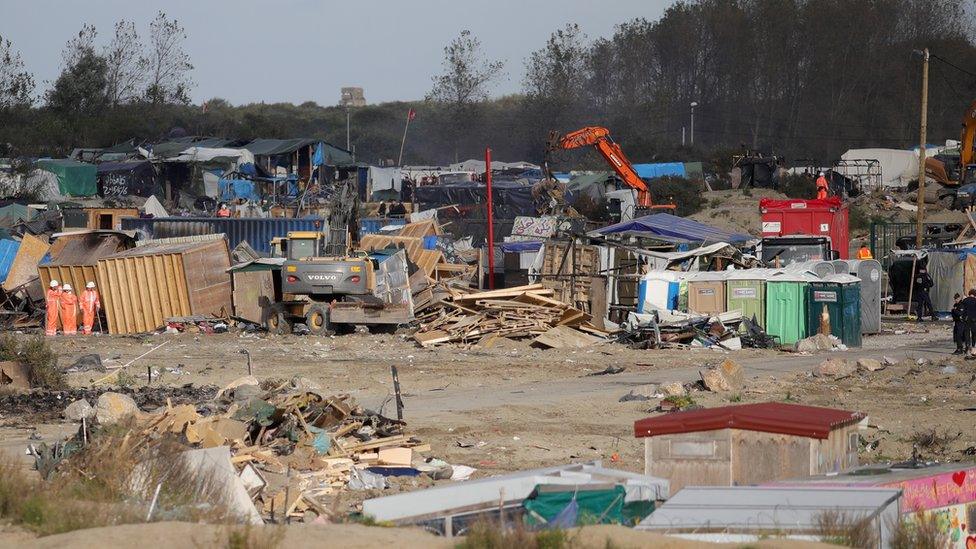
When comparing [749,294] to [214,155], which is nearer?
[749,294]

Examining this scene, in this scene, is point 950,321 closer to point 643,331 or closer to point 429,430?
point 643,331

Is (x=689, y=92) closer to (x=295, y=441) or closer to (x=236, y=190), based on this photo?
(x=236, y=190)

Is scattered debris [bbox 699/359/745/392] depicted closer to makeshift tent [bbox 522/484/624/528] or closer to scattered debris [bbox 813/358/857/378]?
scattered debris [bbox 813/358/857/378]

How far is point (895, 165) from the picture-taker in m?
62.3

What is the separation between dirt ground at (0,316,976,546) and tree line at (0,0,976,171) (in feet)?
165

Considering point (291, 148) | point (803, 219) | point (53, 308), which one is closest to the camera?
point (53, 308)

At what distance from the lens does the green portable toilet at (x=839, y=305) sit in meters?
24.6

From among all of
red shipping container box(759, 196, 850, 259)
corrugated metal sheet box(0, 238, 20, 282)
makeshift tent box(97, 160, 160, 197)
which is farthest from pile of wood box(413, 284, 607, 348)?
makeshift tent box(97, 160, 160, 197)

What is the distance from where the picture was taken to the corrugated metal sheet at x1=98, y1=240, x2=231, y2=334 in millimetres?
29344

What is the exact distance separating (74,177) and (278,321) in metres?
27.9

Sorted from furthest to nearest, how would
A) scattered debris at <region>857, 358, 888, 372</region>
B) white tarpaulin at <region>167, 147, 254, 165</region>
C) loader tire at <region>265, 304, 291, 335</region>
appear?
white tarpaulin at <region>167, 147, 254, 165</region>
loader tire at <region>265, 304, 291, 335</region>
scattered debris at <region>857, 358, 888, 372</region>

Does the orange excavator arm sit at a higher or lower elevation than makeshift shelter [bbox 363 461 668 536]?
higher

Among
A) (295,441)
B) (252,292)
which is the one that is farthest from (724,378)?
(252,292)

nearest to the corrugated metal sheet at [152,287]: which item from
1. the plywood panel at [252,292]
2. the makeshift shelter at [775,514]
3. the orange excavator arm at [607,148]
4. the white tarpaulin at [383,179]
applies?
the plywood panel at [252,292]
